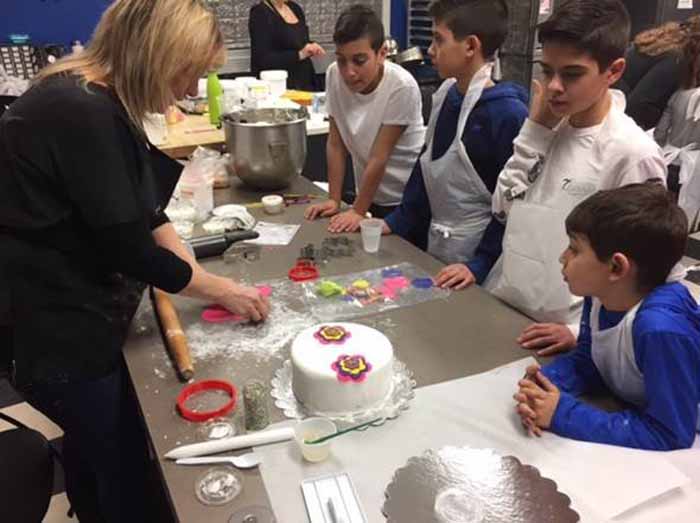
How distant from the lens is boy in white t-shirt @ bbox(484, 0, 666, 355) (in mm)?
1302

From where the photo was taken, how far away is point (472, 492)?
917 mm

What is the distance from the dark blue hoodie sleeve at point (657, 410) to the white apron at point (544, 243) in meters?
0.42

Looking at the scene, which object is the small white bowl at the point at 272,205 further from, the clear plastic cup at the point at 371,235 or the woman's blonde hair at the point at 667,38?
the woman's blonde hair at the point at 667,38

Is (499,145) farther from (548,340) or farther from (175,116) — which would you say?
(175,116)

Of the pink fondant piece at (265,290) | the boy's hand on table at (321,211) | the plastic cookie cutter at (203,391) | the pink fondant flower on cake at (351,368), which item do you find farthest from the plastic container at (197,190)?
the pink fondant flower on cake at (351,368)

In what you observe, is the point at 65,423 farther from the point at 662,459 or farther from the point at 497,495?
the point at 662,459

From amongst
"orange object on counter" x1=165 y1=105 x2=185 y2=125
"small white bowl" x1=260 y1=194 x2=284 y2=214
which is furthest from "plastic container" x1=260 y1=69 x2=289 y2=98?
"small white bowl" x1=260 y1=194 x2=284 y2=214

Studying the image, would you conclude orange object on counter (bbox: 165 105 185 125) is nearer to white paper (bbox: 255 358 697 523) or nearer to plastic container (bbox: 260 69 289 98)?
plastic container (bbox: 260 69 289 98)

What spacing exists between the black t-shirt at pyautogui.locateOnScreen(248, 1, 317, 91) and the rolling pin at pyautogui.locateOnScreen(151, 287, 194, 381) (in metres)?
3.31

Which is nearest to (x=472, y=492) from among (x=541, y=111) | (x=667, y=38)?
(x=541, y=111)

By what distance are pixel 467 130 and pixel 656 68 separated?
231 cm

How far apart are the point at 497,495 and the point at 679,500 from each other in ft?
0.90

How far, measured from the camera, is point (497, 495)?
A: 911 millimetres

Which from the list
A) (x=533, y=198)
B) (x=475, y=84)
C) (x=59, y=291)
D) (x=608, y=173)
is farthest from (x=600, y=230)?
(x=59, y=291)
